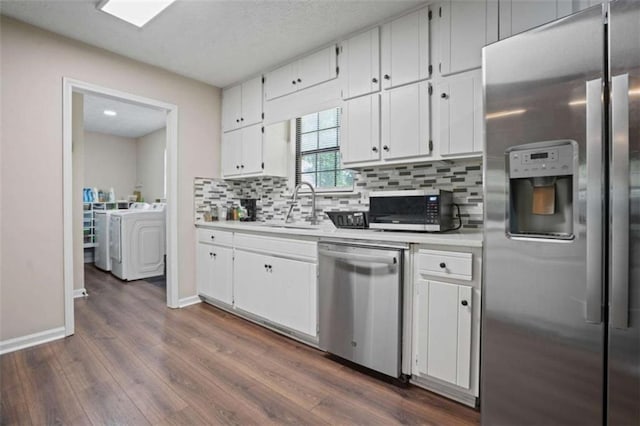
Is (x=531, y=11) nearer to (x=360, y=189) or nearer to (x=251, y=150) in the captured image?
(x=360, y=189)

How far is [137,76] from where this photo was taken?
3.05 meters

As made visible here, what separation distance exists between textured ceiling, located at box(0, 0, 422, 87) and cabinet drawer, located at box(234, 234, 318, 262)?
1.67 metres

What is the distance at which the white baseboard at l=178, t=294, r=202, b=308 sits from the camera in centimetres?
333

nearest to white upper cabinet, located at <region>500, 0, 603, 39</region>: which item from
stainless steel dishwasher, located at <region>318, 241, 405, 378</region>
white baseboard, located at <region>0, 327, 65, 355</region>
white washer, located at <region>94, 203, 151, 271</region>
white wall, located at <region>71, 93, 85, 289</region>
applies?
stainless steel dishwasher, located at <region>318, 241, 405, 378</region>

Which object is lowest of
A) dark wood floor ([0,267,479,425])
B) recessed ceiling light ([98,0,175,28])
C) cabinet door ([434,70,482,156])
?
dark wood floor ([0,267,479,425])

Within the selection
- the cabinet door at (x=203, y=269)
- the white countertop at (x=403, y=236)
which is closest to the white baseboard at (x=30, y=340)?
the cabinet door at (x=203, y=269)

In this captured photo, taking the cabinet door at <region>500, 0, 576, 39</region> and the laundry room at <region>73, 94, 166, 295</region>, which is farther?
the laundry room at <region>73, 94, 166, 295</region>

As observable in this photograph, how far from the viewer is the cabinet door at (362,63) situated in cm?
234

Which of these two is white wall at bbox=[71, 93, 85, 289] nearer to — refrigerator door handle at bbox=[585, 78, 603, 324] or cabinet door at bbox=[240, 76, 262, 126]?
cabinet door at bbox=[240, 76, 262, 126]

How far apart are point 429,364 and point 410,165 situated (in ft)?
4.62

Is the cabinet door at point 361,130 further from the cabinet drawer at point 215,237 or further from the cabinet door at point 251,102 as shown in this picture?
the cabinet drawer at point 215,237

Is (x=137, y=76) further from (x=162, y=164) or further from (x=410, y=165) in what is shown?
(x=162, y=164)

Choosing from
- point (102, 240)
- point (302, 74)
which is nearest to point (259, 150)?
point (302, 74)

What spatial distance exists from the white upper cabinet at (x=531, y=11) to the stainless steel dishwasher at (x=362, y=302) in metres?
1.45
